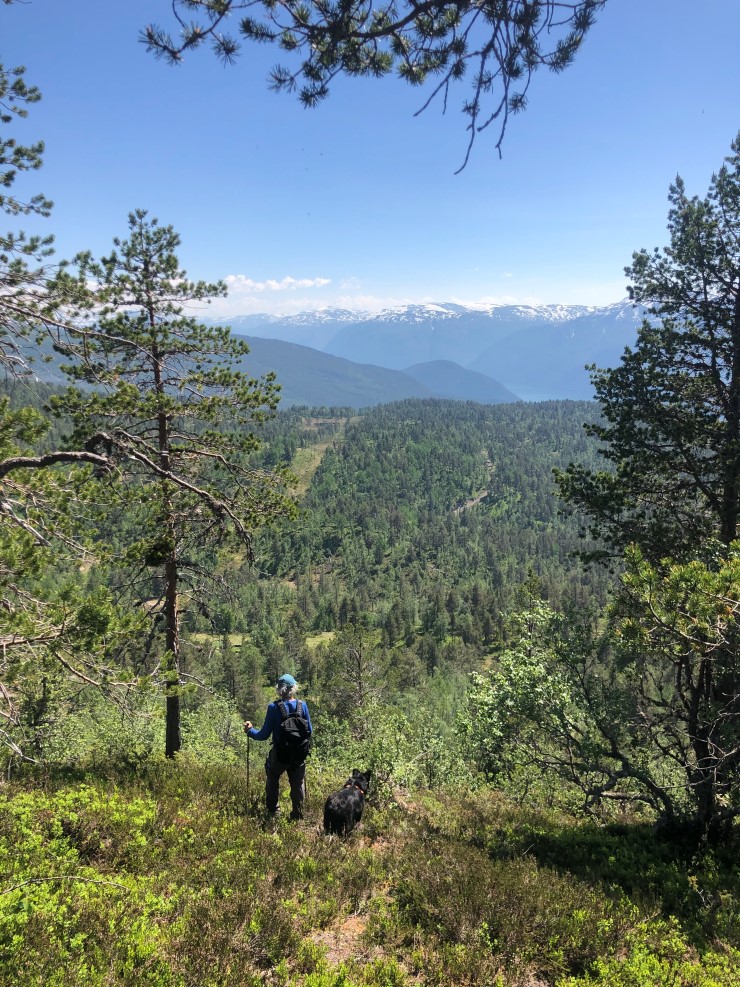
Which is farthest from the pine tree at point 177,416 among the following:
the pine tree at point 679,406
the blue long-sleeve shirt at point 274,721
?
the pine tree at point 679,406

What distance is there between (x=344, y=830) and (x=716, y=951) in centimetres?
435

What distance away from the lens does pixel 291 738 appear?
681cm

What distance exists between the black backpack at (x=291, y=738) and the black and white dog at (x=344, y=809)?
82 centimetres

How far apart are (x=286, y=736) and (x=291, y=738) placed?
0.08 metres

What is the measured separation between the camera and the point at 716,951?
16.1 ft

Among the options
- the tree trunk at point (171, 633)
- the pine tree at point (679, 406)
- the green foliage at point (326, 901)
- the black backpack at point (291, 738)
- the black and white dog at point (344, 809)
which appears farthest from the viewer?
the tree trunk at point (171, 633)

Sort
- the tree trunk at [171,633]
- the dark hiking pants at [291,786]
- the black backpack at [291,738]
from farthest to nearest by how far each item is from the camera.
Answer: the tree trunk at [171,633]
the dark hiking pants at [291,786]
the black backpack at [291,738]

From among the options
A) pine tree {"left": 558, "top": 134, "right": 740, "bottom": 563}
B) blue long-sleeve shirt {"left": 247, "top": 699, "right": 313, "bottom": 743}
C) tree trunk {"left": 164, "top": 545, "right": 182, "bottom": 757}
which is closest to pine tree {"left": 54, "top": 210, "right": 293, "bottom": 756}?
tree trunk {"left": 164, "top": 545, "right": 182, "bottom": 757}

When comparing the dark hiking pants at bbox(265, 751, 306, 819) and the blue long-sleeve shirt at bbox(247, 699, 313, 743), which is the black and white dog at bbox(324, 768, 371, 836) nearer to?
the dark hiking pants at bbox(265, 751, 306, 819)

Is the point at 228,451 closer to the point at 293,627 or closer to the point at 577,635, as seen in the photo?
the point at 577,635

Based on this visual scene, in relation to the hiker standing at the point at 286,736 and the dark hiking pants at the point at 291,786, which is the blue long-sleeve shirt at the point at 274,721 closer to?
the hiker standing at the point at 286,736

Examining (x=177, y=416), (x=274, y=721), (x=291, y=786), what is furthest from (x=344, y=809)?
(x=177, y=416)

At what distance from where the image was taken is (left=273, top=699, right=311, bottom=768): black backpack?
680 cm

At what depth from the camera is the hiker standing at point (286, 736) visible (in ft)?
22.4
